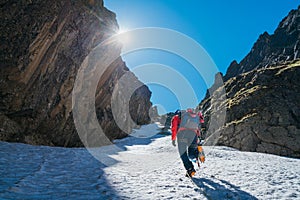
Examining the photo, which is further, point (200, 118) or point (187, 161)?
point (200, 118)

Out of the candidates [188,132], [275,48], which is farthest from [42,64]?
[275,48]

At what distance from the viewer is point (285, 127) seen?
25969 mm

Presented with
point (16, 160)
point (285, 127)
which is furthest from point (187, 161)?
point (285, 127)

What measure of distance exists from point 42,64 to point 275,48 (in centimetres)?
9411

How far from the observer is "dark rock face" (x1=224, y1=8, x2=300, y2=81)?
78188mm

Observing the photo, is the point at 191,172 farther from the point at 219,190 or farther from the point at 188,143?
the point at 219,190

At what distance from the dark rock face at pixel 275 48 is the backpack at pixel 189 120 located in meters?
73.5

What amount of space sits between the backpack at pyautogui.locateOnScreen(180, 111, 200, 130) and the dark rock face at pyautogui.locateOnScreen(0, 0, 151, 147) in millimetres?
13043

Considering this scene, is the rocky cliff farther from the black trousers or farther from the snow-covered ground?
the black trousers

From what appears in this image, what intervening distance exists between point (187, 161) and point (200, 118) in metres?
1.95

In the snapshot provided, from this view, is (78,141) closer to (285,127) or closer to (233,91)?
(285,127)

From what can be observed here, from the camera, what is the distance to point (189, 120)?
9289 mm

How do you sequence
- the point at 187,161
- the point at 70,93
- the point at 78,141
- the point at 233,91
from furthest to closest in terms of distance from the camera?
the point at 233,91 → the point at 78,141 → the point at 70,93 → the point at 187,161

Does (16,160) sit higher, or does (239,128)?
(239,128)
